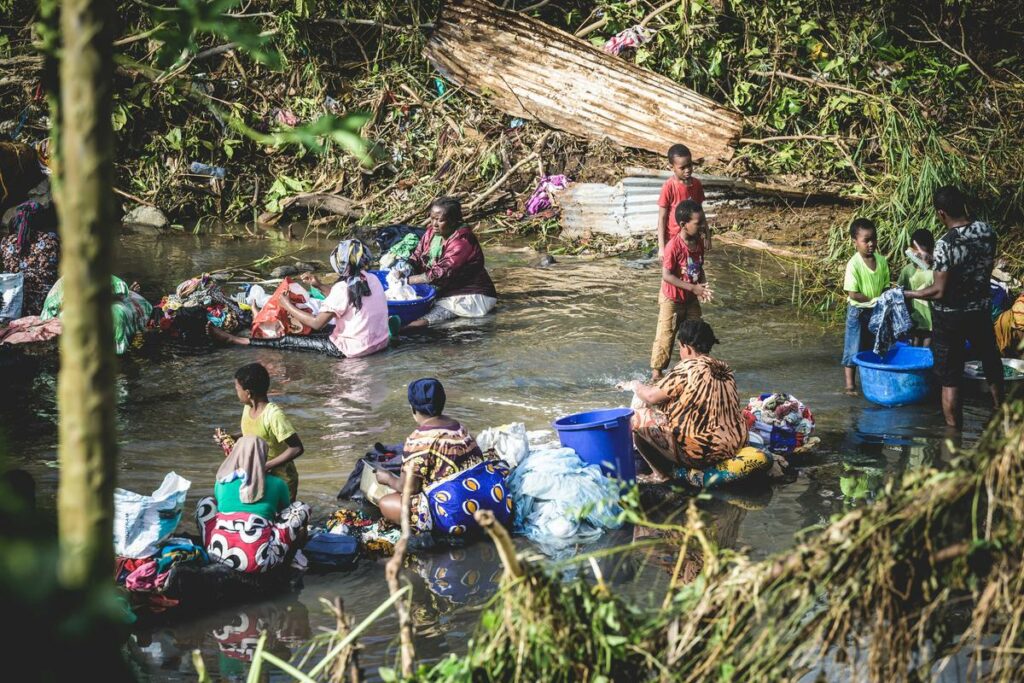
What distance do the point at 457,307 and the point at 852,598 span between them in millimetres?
7376

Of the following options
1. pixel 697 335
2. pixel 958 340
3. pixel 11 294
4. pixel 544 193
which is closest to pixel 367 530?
pixel 697 335

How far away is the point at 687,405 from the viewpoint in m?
6.20

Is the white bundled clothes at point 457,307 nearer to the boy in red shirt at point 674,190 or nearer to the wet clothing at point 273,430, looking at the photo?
the boy in red shirt at point 674,190

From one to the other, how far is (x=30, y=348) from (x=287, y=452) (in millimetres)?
4256

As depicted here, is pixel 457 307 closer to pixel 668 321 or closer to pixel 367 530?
pixel 668 321

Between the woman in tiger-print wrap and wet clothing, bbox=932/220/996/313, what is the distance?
1.61 metres

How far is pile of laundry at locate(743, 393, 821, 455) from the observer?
21.8 feet

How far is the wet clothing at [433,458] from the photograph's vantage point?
220 inches

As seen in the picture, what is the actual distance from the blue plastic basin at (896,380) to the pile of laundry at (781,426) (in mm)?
926

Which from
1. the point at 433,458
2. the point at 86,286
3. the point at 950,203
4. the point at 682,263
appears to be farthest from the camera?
the point at 682,263

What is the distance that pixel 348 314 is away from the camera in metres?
8.96

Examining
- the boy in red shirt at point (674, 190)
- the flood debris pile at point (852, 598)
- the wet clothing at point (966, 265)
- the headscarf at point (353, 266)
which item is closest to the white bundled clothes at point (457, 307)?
the headscarf at point (353, 266)

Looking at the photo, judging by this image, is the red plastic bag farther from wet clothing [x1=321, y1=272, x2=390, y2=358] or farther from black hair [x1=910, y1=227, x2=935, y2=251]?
black hair [x1=910, y1=227, x2=935, y2=251]

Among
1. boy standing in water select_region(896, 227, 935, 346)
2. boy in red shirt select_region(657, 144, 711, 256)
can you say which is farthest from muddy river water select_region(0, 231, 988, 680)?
boy in red shirt select_region(657, 144, 711, 256)
